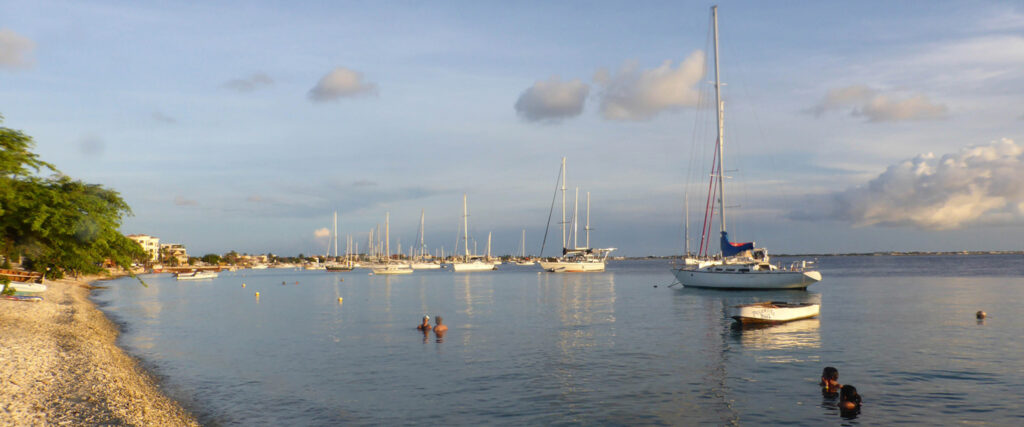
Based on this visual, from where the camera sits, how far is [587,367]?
26.3 m

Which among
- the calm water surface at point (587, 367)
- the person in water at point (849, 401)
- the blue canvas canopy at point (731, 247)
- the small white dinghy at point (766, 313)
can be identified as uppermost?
the blue canvas canopy at point (731, 247)

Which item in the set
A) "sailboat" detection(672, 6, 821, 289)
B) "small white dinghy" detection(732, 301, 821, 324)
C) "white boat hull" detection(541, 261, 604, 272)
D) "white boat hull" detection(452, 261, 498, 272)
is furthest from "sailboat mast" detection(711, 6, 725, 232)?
"white boat hull" detection(452, 261, 498, 272)

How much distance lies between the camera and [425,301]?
6644cm

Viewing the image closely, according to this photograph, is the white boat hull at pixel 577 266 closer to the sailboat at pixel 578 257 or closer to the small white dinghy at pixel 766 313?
the sailboat at pixel 578 257

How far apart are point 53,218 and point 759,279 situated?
6233 cm

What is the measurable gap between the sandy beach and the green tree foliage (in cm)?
396

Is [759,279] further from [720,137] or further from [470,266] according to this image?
[470,266]

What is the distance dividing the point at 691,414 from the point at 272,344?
2470 centimetres

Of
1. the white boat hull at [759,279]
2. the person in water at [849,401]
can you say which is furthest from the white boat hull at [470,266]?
the person in water at [849,401]

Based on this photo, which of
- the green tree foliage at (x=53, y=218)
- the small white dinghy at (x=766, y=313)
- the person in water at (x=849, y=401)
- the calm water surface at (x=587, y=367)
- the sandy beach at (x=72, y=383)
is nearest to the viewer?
the sandy beach at (x=72, y=383)

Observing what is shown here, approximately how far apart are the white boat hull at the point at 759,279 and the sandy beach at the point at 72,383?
188 feet

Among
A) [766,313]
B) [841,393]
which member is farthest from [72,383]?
[766,313]

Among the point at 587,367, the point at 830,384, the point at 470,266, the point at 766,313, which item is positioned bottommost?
the point at 587,367

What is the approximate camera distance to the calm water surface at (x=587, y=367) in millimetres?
19141
